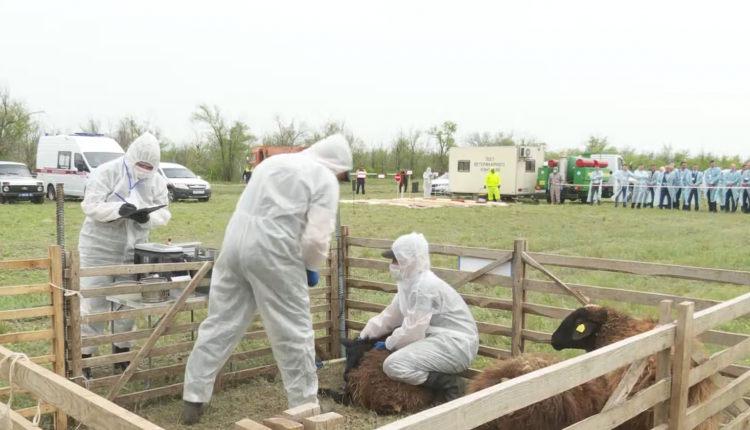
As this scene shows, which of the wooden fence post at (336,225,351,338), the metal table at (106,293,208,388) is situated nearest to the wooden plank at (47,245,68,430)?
the metal table at (106,293,208,388)

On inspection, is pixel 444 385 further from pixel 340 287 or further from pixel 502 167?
pixel 502 167

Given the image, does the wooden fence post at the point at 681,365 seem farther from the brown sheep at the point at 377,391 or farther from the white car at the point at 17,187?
the white car at the point at 17,187

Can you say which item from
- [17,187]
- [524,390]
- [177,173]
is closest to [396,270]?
[524,390]

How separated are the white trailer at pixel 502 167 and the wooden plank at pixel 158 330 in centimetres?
2203

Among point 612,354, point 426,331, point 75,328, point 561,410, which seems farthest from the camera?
point 426,331

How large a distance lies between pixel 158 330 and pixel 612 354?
344 centimetres

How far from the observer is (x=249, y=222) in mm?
4191

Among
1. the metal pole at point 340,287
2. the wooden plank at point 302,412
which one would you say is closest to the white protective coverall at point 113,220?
the metal pole at point 340,287

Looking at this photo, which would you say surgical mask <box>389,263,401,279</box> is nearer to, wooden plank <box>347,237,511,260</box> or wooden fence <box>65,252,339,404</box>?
wooden plank <box>347,237,511,260</box>

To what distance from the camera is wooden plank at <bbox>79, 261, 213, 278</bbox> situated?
448 centimetres

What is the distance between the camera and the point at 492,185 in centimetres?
2528

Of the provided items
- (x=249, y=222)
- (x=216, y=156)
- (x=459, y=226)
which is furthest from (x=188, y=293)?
(x=216, y=156)

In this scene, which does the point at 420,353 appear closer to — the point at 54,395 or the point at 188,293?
the point at 188,293

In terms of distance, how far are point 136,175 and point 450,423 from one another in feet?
14.9
